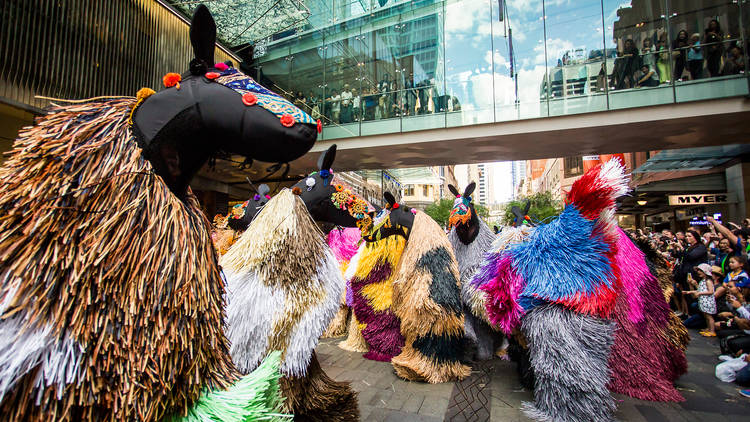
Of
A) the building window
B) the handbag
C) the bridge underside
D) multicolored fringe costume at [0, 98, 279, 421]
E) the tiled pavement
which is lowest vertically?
the tiled pavement

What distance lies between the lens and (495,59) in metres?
12.3

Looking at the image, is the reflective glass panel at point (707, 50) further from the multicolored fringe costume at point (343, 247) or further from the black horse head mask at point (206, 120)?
the black horse head mask at point (206, 120)

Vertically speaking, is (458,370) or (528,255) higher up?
(528,255)

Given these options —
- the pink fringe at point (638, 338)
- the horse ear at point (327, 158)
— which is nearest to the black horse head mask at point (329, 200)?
the horse ear at point (327, 158)

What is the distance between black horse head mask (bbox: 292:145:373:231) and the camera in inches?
127

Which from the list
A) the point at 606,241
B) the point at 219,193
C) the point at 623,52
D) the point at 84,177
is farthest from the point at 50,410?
the point at 219,193

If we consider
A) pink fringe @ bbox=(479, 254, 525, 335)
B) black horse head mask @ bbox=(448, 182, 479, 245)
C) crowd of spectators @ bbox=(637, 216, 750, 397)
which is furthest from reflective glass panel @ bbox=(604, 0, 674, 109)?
pink fringe @ bbox=(479, 254, 525, 335)

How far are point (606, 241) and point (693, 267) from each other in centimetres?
593

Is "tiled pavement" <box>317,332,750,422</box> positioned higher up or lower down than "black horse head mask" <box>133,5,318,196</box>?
lower down

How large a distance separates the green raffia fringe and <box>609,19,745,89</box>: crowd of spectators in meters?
12.5

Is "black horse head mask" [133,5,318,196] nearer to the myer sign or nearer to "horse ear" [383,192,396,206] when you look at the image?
"horse ear" [383,192,396,206]

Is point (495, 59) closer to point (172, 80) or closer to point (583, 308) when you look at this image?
point (583, 308)

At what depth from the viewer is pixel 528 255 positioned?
3.29 meters

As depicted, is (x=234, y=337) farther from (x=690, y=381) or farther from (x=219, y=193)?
(x=219, y=193)
